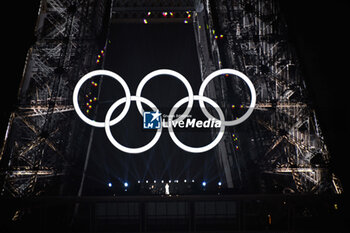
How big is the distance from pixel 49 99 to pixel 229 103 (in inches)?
306

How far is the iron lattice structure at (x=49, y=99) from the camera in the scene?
12.0 metres

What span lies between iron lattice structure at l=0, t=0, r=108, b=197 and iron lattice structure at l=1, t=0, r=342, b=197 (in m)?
0.04

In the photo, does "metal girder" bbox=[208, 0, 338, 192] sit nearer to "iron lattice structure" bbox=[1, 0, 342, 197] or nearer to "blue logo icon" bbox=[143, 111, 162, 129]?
"iron lattice structure" bbox=[1, 0, 342, 197]

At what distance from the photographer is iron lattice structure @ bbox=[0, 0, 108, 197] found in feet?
39.5

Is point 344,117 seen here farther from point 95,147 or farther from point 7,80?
point 95,147

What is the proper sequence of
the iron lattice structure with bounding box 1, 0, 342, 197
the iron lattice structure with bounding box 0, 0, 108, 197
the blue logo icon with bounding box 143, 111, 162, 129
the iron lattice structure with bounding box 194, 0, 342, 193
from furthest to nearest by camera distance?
the iron lattice structure with bounding box 0, 0, 108, 197
the iron lattice structure with bounding box 1, 0, 342, 197
the iron lattice structure with bounding box 194, 0, 342, 193
the blue logo icon with bounding box 143, 111, 162, 129

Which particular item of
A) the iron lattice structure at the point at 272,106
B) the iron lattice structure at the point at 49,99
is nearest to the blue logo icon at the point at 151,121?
the iron lattice structure at the point at 49,99

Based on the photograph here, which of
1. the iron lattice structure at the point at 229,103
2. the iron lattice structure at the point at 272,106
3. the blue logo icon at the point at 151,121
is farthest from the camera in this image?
the iron lattice structure at the point at 229,103

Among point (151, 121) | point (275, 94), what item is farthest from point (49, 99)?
point (275, 94)

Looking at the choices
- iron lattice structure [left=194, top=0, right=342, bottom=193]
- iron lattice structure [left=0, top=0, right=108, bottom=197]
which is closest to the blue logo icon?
iron lattice structure [left=0, top=0, right=108, bottom=197]

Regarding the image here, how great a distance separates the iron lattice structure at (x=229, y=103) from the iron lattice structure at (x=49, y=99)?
0.13ft

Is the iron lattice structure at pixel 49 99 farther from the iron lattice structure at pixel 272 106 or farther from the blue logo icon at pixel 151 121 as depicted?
the iron lattice structure at pixel 272 106

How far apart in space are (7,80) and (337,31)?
1113cm

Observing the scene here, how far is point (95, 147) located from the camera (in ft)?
62.0
